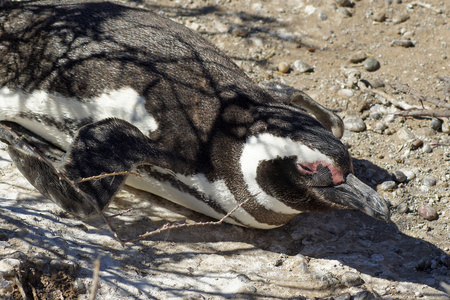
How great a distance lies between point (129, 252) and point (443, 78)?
283cm

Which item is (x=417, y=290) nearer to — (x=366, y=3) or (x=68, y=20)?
(x=68, y=20)

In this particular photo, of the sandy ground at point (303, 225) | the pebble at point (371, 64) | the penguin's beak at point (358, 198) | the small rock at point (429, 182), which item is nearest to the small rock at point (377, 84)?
the sandy ground at point (303, 225)

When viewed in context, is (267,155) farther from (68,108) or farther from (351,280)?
(68,108)

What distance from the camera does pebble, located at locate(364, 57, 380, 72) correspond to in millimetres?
4762

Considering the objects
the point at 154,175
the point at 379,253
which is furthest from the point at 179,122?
the point at 379,253

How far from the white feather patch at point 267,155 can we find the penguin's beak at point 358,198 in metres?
0.19

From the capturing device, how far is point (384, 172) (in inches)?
157

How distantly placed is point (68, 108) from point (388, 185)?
88.9 inches

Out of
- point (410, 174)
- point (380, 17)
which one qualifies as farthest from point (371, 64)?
point (410, 174)

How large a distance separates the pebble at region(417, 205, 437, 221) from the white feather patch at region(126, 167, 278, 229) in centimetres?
108

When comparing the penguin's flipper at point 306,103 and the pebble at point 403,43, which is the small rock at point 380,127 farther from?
the pebble at point 403,43

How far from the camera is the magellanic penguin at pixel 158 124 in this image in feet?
9.78

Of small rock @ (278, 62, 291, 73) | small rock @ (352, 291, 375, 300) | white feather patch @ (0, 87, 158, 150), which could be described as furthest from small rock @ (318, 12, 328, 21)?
small rock @ (352, 291, 375, 300)

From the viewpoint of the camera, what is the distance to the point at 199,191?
320 centimetres
